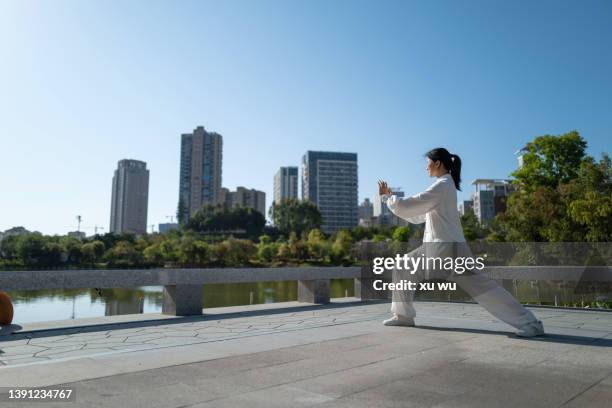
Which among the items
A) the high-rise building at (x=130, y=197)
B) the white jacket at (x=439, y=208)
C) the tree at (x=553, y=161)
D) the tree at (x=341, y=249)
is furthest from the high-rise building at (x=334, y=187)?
the white jacket at (x=439, y=208)

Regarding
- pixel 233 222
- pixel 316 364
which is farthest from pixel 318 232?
pixel 316 364

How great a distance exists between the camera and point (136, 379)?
3.86 m

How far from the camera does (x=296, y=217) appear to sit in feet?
346

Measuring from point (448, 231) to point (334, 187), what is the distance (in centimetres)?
15656

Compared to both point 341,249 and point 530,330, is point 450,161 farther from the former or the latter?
point 341,249

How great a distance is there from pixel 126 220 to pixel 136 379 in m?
173

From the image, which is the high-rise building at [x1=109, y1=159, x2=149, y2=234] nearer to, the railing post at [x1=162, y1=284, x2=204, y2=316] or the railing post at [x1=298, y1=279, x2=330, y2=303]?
the railing post at [x1=298, y1=279, x2=330, y2=303]

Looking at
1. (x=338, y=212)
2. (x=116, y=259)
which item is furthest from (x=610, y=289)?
(x=338, y=212)

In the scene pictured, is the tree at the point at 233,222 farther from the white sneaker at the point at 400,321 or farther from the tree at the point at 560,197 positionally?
the white sneaker at the point at 400,321

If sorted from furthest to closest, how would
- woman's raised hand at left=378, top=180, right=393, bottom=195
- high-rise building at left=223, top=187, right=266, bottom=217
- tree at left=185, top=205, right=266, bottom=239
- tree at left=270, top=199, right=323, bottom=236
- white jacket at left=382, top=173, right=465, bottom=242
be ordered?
high-rise building at left=223, top=187, right=266, bottom=217 < tree at left=185, top=205, right=266, bottom=239 < tree at left=270, top=199, right=323, bottom=236 < woman's raised hand at left=378, top=180, right=393, bottom=195 < white jacket at left=382, top=173, right=465, bottom=242

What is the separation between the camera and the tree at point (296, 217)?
104 m

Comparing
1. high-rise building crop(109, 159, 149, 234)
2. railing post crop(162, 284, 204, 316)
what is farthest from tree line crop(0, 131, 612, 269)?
high-rise building crop(109, 159, 149, 234)

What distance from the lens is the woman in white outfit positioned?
591 cm

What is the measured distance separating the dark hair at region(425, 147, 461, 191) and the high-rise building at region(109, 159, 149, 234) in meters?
169
